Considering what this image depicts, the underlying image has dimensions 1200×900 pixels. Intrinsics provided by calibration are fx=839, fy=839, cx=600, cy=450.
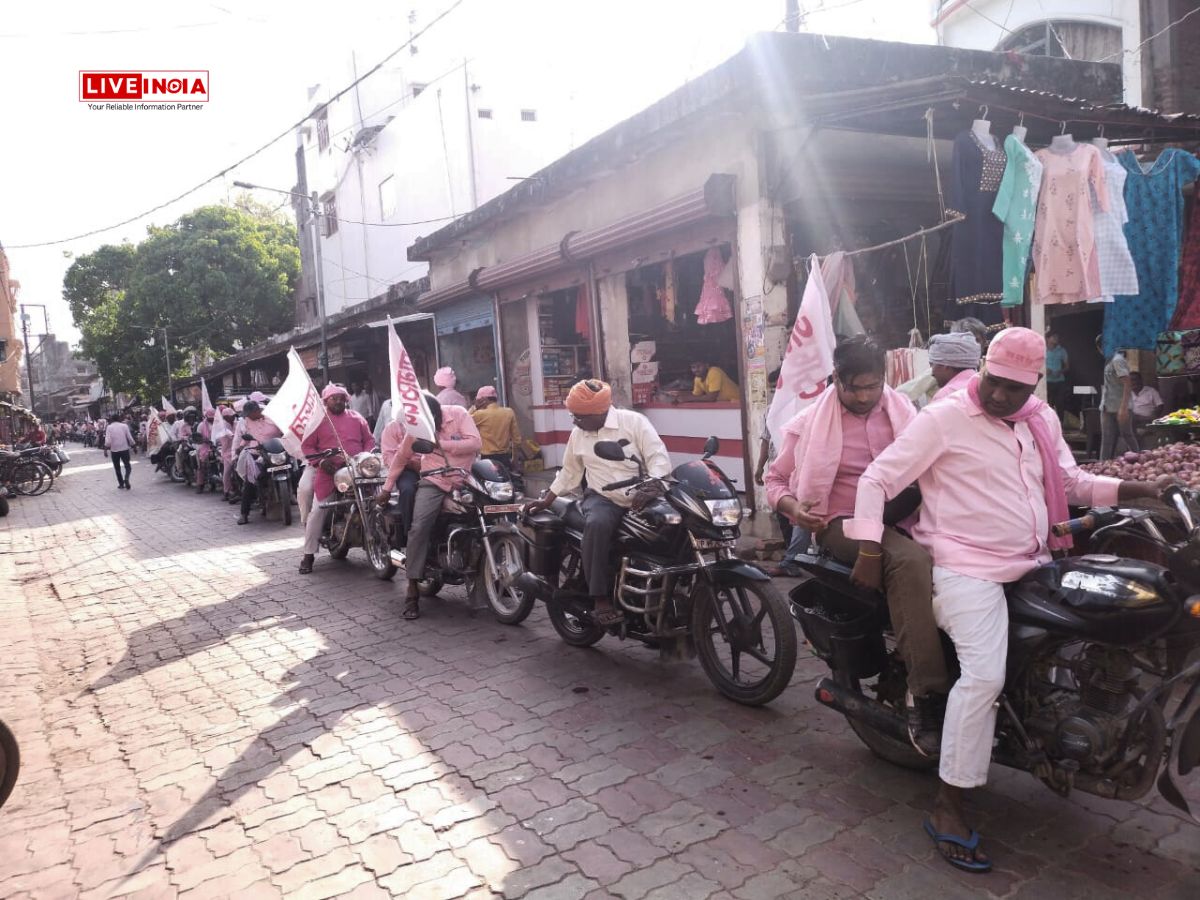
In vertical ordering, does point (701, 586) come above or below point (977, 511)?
below

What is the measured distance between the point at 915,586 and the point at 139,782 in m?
3.59

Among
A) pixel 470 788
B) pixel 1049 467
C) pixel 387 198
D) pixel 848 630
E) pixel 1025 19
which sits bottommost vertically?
pixel 470 788

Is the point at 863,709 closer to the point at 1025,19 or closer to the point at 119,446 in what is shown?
the point at 1025,19

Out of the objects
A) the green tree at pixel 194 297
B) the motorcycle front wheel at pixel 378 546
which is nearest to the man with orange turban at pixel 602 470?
the motorcycle front wheel at pixel 378 546

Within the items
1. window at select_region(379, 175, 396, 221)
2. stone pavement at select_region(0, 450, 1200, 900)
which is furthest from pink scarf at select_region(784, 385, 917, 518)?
window at select_region(379, 175, 396, 221)

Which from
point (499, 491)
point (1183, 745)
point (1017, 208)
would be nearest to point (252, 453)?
point (499, 491)

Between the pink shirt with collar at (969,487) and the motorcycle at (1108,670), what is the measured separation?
5.5 inches

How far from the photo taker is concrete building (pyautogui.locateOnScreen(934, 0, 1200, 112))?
11055mm

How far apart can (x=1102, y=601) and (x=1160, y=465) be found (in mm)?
2759

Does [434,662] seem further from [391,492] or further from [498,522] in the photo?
[391,492]

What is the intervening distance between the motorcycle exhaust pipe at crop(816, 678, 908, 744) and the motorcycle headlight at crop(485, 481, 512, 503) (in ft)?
10.5

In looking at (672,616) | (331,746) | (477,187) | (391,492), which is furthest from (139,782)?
(477,187)

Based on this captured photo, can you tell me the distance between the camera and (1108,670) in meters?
2.54

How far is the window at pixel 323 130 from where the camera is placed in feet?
110
